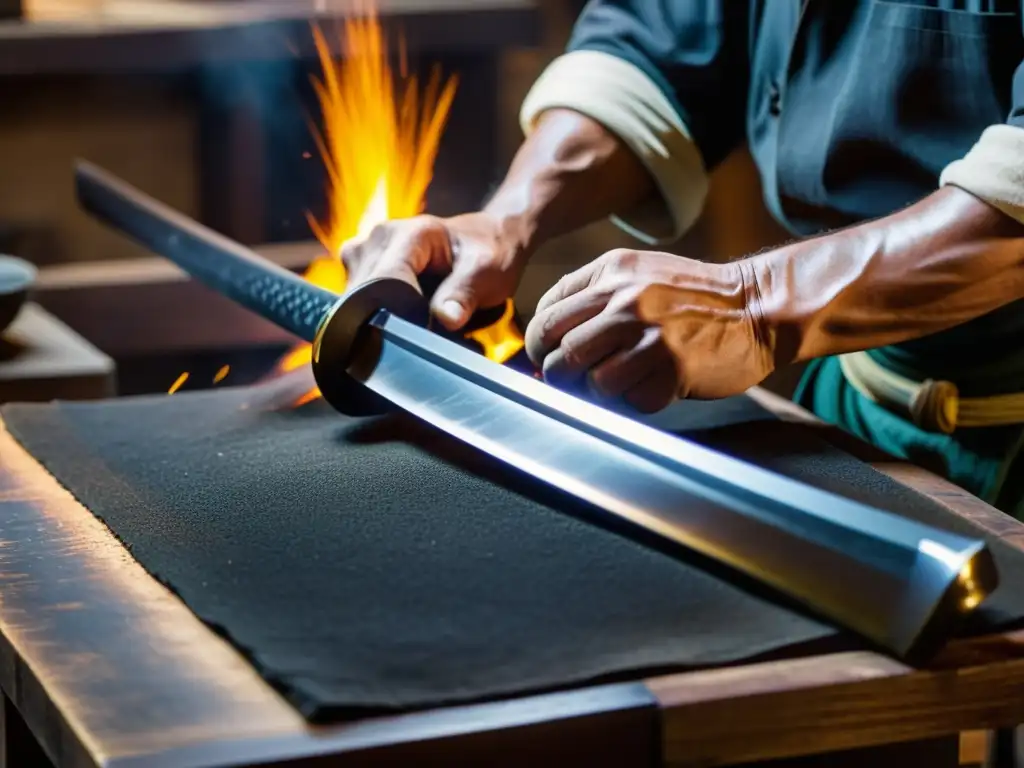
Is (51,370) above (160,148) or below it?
below

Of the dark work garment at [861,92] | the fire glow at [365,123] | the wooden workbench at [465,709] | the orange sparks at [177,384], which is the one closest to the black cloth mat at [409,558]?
the wooden workbench at [465,709]

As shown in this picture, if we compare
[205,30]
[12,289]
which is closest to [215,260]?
[12,289]

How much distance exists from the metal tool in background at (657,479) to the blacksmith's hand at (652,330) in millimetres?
74

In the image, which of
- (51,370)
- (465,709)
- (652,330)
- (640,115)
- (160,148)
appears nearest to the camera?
(465,709)

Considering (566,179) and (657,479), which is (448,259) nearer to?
(566,179)

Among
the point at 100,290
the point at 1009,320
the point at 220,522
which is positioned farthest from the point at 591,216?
the point at 100,290

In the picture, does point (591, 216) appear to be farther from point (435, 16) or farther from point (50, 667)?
point (435, 16)

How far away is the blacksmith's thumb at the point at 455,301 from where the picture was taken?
4.51 feet

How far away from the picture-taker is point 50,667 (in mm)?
884

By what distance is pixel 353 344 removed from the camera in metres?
1.30

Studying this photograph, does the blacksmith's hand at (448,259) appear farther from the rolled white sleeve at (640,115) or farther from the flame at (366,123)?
the flame at (366,123)

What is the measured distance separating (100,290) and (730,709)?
66.7 inches

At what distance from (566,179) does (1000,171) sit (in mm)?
539

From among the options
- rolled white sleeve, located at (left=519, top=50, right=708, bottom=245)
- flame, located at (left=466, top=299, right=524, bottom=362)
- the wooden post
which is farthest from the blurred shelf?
flame, located at (left=466, top=299, right=524, bottom=362)
